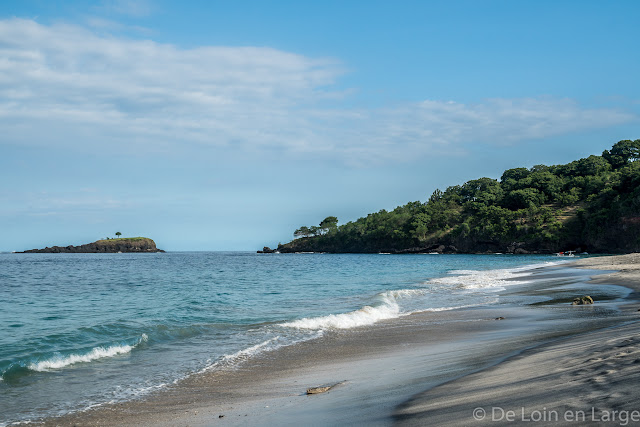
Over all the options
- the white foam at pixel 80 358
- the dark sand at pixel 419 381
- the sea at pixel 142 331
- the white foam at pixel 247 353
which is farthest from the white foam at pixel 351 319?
the white foam at pixel 80 358

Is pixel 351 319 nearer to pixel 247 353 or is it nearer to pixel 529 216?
pixel 247 353

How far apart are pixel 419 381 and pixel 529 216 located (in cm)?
12467

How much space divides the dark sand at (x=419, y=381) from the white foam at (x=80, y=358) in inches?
137

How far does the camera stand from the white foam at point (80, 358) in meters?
9.75

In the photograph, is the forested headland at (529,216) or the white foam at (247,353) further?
the forested headland at (529,216)

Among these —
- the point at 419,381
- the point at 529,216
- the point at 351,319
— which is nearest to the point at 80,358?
the point at 419,381

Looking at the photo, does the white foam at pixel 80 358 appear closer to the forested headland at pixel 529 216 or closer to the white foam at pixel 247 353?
the white foam at pixel 247 353

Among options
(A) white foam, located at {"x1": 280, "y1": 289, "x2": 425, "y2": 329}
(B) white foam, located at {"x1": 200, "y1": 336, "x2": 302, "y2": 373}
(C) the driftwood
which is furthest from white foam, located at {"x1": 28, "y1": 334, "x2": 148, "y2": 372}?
(C) the driftwood

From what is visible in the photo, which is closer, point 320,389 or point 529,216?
point 320,389

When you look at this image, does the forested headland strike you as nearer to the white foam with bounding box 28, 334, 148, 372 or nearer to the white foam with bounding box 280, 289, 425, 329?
the white foam with bounding box 280, 289, 425, 329

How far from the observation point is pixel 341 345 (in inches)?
453

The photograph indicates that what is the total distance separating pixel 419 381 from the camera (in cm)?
663

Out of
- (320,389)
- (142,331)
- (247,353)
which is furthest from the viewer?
(142,331)

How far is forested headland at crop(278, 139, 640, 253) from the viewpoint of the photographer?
9894cm
